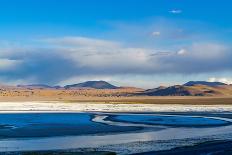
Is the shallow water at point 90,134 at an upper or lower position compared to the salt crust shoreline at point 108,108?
lower

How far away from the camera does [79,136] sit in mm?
33344

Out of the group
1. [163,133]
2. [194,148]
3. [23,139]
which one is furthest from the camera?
[163,133]

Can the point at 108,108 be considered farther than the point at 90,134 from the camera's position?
Yes

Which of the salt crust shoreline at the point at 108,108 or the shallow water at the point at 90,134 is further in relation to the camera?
the salt crust shoreline at the point at 108,108

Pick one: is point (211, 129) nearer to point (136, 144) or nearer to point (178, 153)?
point (136, 144)

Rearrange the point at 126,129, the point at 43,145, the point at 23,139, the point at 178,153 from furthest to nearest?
the point at 126,129, the point at 23,139, the point at 43,145, the point at 178,153

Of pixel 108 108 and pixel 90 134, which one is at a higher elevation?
pixel 108 108

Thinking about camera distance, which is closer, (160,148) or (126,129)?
(160,148)

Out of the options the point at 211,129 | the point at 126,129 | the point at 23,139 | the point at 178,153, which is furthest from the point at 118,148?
the point at 211,129

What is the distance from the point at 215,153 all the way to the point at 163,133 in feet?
37.0

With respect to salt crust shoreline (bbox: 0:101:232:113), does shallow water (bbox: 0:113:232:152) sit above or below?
below

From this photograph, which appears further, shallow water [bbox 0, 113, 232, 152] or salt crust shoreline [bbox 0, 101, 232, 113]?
salt crust shoreline [bbox 0, 101, 232, 113]

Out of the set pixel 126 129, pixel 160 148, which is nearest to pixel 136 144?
pixel 160 148

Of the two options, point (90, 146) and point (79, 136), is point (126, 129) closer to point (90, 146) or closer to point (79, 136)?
point (79, 136)
